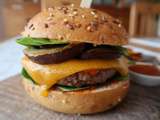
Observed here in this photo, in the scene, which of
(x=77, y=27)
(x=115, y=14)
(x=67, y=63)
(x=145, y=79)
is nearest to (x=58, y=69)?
(x=67, y=63)

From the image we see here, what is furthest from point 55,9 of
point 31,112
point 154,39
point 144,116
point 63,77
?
point 154,39

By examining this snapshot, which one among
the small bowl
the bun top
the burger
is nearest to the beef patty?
the burger

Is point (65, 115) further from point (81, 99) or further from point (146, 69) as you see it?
point (146, 69)

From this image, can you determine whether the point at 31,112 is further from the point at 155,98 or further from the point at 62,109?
the point at 155,98

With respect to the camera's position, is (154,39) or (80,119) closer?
(80,119)

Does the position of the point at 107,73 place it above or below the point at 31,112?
above

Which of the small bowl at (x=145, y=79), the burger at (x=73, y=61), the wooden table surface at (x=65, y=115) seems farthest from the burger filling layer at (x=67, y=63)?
the small bowl at (x=145, y=79)

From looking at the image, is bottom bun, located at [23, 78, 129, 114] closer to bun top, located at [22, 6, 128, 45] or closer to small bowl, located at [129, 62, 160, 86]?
bun top, located at [22, 6, 128, 45]
